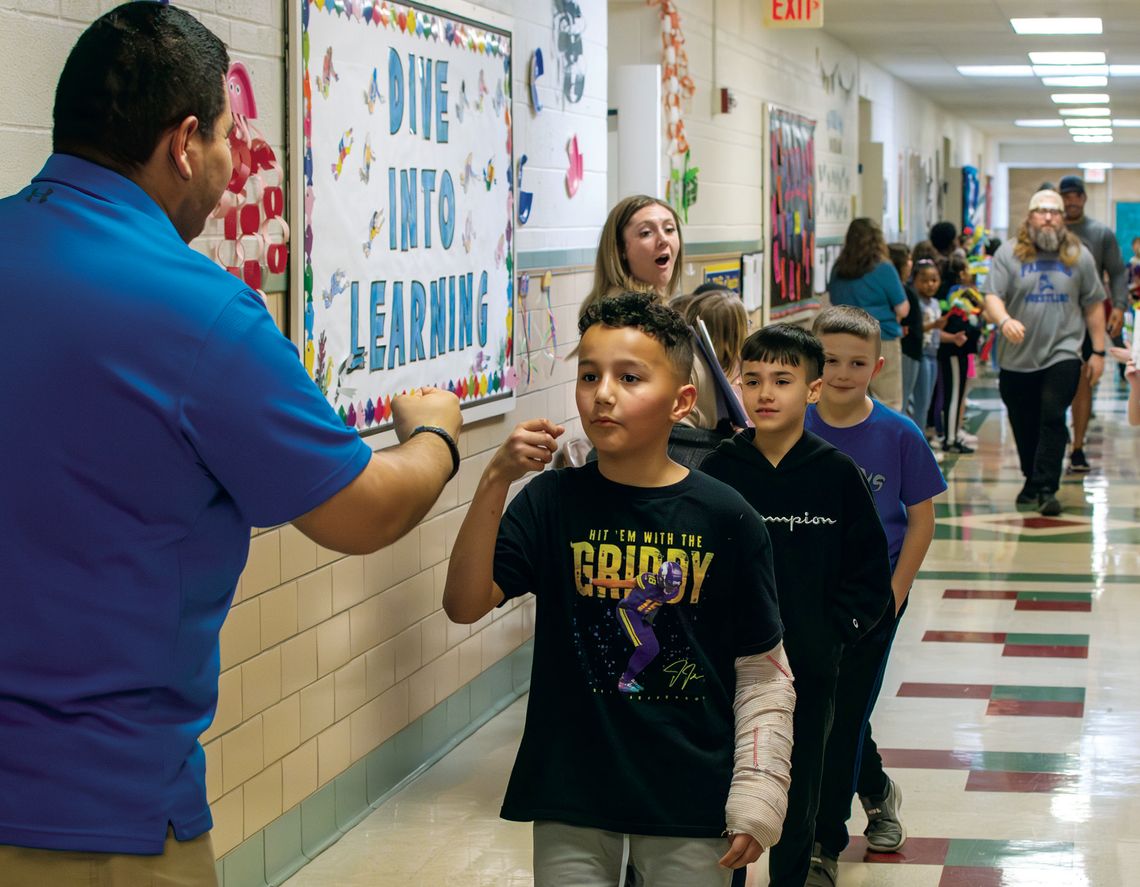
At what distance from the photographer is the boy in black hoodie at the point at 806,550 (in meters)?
2.94

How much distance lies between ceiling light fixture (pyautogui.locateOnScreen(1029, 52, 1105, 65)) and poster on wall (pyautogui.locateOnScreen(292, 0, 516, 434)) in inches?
409

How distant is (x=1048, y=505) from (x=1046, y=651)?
3.06m

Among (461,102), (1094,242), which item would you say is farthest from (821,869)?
(1094,242)

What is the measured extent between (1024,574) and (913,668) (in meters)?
1.87

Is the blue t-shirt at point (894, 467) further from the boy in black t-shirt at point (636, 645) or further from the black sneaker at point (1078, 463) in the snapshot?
the black sneaker at point (1078, 463)

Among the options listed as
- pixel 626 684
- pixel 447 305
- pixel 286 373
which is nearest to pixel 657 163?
pixel 447 305

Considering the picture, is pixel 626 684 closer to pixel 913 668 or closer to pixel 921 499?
pixel 921 499

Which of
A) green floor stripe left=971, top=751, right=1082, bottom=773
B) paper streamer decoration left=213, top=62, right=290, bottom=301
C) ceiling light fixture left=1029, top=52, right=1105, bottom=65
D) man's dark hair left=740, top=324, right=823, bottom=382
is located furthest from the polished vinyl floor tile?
ceiling light fixture left=1029, top=52, right=1105, bottom=65

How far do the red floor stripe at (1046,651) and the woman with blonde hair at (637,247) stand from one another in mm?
2434

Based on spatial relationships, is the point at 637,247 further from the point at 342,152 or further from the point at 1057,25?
the point at 1057,25

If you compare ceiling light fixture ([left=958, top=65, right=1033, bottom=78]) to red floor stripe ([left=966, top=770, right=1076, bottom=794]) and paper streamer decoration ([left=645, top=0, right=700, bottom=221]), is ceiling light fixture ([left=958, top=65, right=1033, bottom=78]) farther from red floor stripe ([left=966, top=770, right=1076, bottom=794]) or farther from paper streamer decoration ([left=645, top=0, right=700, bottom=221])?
red floor stripe ([left=966, top=770, right=1076, bottom=794])

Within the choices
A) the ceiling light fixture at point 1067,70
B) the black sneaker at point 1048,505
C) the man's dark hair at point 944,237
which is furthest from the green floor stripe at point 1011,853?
the ceiling light fixture at point 1067,70

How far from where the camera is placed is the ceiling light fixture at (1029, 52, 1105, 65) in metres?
14.1

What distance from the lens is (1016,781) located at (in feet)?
14.5
